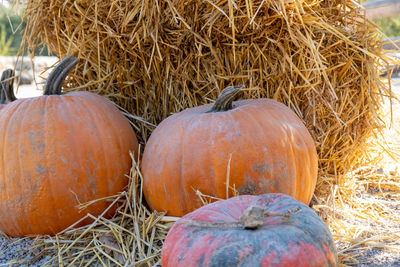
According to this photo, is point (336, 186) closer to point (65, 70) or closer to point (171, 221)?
point (171, 221)

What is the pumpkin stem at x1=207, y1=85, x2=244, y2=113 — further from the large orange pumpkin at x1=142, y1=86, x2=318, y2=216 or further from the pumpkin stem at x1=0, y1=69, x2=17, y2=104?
the pumpkin stem at x1=0, y1=69, x2=17, y2=104

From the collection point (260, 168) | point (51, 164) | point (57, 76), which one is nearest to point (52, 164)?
point (51, 164)

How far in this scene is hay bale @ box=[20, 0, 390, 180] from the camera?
6.99 ft

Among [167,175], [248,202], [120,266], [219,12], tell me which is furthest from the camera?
[219,12]

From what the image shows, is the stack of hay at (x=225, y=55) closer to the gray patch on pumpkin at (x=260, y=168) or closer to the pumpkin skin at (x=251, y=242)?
the gray patch on pumpkin at (x=260, y=168)

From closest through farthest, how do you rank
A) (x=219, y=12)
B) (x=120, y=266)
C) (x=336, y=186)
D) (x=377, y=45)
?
1. (x=120, y=266)
2. (x=219, y=12)
3. (x=336, y=186)
4. (x=377, y=45)

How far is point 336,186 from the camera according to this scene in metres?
2.40

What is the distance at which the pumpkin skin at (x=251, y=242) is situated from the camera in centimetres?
112

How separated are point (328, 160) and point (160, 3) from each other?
1.34 meters

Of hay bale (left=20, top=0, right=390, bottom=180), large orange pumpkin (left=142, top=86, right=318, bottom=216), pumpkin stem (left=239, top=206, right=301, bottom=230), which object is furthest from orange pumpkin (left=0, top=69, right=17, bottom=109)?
pumpkin stem (left=239, top=206, right=301, bottom=230)

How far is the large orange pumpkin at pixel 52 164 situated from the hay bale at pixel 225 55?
1.47 feet

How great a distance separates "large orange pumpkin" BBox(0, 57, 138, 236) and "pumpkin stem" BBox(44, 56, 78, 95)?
0.39 ft

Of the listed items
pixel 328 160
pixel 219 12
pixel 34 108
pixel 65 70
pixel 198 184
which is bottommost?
pixel 328 160

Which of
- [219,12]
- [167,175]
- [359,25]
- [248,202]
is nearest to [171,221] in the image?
[167,175]
